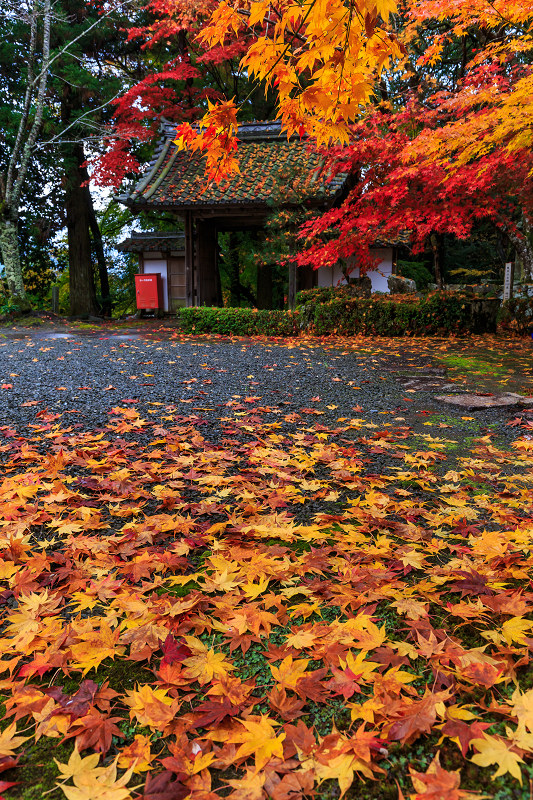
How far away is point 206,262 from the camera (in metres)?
14.9

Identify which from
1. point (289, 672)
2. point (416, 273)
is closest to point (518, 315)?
point (416, 273)

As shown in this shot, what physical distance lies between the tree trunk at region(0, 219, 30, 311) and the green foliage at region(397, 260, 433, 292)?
42.6 ft

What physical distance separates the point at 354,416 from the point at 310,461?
1391 mm

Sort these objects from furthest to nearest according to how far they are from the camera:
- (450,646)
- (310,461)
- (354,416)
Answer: (354,416) < (310,461) < (450,646)

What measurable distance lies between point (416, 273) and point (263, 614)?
19844 mm

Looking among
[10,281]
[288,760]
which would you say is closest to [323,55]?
[288,760]

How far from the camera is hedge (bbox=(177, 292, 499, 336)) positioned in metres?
11.1

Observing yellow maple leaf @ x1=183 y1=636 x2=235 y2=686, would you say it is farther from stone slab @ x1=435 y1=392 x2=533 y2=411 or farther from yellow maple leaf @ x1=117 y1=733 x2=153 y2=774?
stone slab @ x1=435 y1=392 x2=533 y2=411

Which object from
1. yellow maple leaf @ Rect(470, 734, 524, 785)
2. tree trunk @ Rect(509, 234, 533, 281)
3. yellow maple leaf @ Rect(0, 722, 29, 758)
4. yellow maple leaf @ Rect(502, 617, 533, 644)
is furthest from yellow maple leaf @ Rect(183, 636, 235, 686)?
tree trunk @ Rect(509, 234, 533, 281)

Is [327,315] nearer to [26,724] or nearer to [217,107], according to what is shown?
[217,107]

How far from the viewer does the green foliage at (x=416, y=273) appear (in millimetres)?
19578

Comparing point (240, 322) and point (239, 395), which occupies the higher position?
point (240, 322)

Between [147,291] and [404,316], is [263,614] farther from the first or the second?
[147,291]

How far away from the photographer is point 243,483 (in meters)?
3.05
